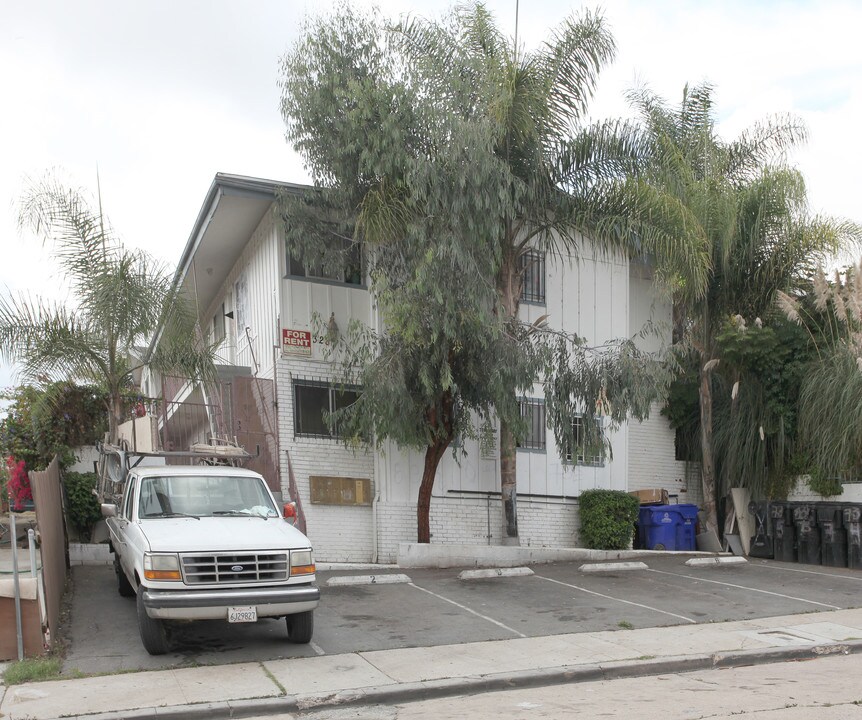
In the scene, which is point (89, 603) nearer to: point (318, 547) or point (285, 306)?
point (318, 547)

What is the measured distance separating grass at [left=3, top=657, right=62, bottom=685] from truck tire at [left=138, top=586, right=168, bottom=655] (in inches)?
30.9

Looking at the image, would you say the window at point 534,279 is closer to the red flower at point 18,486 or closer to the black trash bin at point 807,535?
the black trash bin at point 807,535

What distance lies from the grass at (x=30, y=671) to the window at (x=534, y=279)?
462 inches

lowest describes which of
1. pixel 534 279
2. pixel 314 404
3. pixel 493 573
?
pixel 493 573

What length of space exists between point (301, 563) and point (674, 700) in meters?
3.70

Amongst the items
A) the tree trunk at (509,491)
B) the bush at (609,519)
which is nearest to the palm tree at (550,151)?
the tree trunk at (509,491)

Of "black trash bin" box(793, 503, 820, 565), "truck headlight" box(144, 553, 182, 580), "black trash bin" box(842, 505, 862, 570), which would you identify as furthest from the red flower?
"black trash bin" box(842, 505, 862, 570)

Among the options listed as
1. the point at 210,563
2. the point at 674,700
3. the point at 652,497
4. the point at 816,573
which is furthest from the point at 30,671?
the point at 652,497

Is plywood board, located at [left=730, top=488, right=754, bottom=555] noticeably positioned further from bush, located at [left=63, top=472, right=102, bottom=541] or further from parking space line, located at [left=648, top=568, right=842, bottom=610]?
bush, located at [left=63, top=472, right=102, bottom=541]

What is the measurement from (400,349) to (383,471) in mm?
2997

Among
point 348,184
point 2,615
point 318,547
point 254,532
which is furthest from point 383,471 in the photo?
point 2,615

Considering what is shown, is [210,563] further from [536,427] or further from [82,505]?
[536,427]

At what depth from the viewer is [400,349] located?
14469 mm

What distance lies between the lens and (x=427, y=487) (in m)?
15.9
